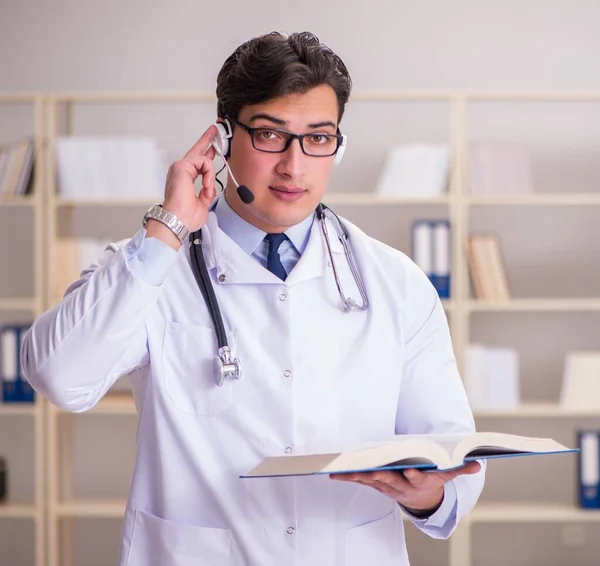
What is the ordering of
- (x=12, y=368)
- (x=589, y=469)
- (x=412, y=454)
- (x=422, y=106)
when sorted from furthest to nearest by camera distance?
(x=422, y=106), (x=12, y=368), (x=589, y=469), (x=412, y=454)

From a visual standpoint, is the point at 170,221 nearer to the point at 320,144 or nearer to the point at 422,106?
the point at 320,144

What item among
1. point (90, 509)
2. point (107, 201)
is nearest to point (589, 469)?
point (90, 509)

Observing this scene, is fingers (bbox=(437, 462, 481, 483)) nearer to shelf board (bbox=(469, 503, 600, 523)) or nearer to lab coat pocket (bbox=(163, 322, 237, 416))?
lab coat pocket (bbox=(163, 322, 237, 416))

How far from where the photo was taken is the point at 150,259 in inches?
52.5

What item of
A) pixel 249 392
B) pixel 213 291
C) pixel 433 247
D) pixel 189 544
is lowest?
pixel 189 544

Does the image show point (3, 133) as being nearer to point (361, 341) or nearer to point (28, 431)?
point (28, 431)

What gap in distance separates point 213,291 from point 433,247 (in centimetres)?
208

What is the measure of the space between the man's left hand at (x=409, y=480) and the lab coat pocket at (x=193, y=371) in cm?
28

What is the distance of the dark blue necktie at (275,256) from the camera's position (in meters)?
1.51

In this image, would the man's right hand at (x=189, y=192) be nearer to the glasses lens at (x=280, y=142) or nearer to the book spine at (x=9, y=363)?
the glasses lens at (x=280, y=142)

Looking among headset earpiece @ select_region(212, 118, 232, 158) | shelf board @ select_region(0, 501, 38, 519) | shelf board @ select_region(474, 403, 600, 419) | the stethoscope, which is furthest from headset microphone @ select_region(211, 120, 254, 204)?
shelf board @ select_region(0, 501, 38, 519)

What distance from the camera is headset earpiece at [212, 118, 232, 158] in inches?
58.9

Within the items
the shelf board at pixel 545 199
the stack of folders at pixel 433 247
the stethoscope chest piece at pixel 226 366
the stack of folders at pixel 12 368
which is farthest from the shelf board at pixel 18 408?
the stethoscope chest piece at pixel 226 366

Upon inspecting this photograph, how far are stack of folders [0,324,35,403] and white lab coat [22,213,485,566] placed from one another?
2.18m
